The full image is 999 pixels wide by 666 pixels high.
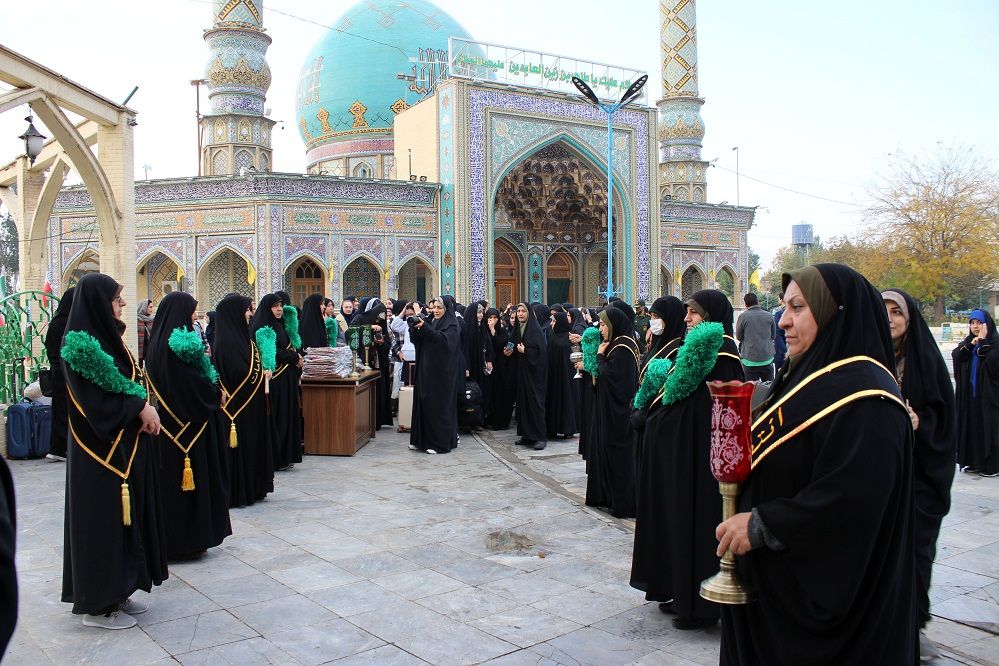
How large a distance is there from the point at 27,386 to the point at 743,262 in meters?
21.2

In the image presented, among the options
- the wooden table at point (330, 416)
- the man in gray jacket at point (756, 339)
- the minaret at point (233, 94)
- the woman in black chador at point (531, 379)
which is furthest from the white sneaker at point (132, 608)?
the minaret at point (233, 94)

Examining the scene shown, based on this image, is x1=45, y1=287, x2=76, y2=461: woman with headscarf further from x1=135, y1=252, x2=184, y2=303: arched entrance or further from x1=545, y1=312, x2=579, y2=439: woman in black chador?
x1=135, y1=252, x2=184, y2=303: arched entrance

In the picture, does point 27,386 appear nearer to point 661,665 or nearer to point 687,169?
point 661,665

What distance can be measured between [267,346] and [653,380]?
3487 millimetres

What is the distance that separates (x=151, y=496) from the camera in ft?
12.6

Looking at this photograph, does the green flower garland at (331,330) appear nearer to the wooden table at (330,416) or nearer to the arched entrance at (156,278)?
the wooden table at (330,416)

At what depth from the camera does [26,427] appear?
24.6 ft

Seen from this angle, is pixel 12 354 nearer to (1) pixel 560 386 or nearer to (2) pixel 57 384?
(2) pixel 57 384

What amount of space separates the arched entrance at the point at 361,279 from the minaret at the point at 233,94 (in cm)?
351

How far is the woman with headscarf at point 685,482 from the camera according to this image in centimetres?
355

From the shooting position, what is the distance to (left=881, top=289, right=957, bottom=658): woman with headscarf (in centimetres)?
328

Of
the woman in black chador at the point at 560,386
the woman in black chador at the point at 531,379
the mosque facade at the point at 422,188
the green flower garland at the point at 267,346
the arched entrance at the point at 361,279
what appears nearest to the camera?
the green flower garland at the point at 267,346

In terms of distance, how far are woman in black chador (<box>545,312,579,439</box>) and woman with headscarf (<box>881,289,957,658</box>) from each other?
5.96 meters

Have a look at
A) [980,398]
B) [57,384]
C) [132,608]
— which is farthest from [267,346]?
[980,398]
